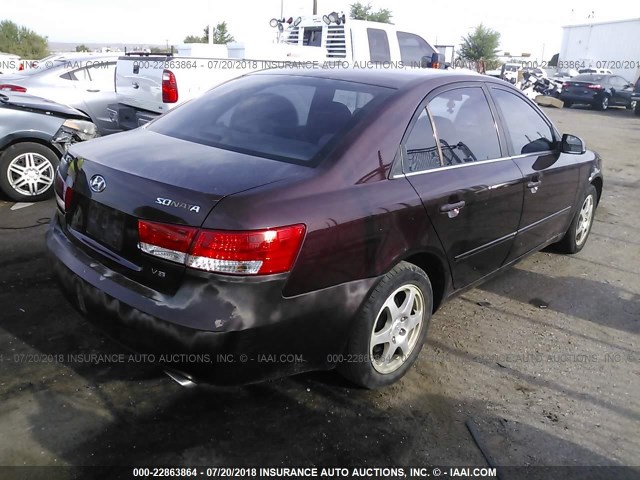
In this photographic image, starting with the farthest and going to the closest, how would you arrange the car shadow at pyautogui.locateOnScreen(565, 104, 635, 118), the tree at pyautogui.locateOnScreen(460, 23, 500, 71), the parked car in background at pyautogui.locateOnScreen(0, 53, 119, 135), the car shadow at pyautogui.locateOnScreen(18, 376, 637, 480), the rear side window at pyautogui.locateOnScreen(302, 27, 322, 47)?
the tree at pyautogui.locateOnScreen(460, 23, 500, 71)
the car shadow at pyautogui.locateOnScreen(565, 104, 635, 118)
the rear side window at pyautogui.locateOnScreen(302, 27, 322, 47)
the parked car in background at pyautogui.locateOnScreen(0, 53, 119, 135)
the car shadow at pyautogui.locateOnScreen(18, 376, 637, 480)

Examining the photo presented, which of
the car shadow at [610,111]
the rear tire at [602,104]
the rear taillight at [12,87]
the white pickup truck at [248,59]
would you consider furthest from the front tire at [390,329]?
the rear tire at [602,104]

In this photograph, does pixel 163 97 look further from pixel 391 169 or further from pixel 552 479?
pixel 552 479

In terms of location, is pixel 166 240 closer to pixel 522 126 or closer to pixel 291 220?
pixel 291 220

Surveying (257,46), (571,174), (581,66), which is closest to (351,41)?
(257,46)

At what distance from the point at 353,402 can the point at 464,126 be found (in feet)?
5.84

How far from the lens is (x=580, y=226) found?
17.2 feet

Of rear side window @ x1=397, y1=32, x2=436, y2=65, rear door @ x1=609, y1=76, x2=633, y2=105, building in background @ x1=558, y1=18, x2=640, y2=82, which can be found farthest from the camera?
building in background @ x1=558, y1=18, x2=640, y2=82

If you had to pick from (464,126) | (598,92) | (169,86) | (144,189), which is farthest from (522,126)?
(598,92)

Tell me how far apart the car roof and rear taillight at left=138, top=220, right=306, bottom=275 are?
4.27ft

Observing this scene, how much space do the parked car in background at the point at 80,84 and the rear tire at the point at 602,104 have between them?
864 inches

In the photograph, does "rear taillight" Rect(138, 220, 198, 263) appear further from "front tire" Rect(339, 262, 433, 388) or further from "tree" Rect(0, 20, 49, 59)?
"tree" Rect(0, 20, 49, 59)

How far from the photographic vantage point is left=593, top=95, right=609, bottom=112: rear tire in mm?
24094

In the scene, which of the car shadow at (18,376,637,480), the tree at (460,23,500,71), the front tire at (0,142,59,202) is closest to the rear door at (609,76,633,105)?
the front tire at (0,142,59,202)

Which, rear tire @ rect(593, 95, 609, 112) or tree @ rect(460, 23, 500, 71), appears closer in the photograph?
rear tire @ rect(593, 95, 609, 112)
